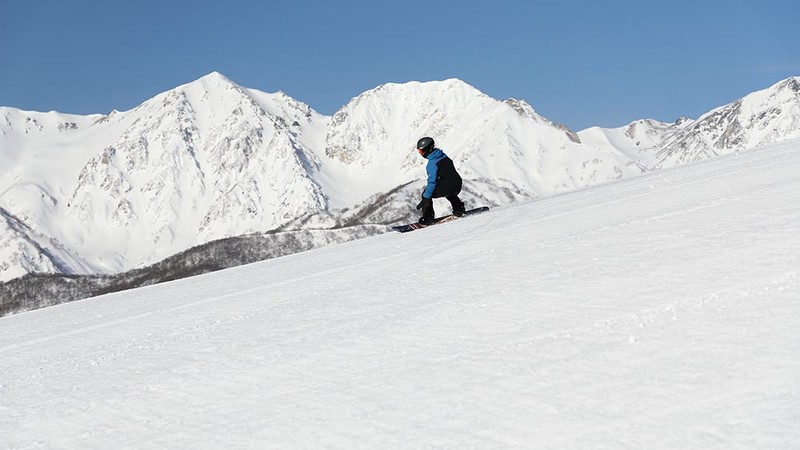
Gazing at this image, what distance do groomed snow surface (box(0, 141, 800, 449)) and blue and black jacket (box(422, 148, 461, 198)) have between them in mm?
5864

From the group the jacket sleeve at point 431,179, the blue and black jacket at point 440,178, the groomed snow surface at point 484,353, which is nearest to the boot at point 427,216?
the blue and black jacket at point 440,178

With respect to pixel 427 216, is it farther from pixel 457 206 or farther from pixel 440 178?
pixel 440 178

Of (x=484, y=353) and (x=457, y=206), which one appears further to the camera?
(x=457, y=206)

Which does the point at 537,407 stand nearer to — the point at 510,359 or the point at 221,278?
the point at 510,359

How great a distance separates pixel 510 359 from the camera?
7.41 metres

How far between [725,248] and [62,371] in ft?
23.7

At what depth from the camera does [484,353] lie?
7723 millimetres

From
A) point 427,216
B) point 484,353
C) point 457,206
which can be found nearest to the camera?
point 484,353

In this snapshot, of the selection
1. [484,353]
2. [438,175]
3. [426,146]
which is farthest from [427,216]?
[484,353]

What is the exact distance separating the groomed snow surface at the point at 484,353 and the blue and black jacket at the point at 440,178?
5864mm

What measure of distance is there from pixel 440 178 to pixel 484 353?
12.3m

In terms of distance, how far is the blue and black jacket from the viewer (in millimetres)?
19812

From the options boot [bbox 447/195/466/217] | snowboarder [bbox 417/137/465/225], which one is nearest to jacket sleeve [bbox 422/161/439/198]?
snowboarder [bbox 417/137/465/225]

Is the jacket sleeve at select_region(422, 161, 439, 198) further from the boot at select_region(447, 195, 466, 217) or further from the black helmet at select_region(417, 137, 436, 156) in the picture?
the boot at select_region(447, 195, 466, 217)
